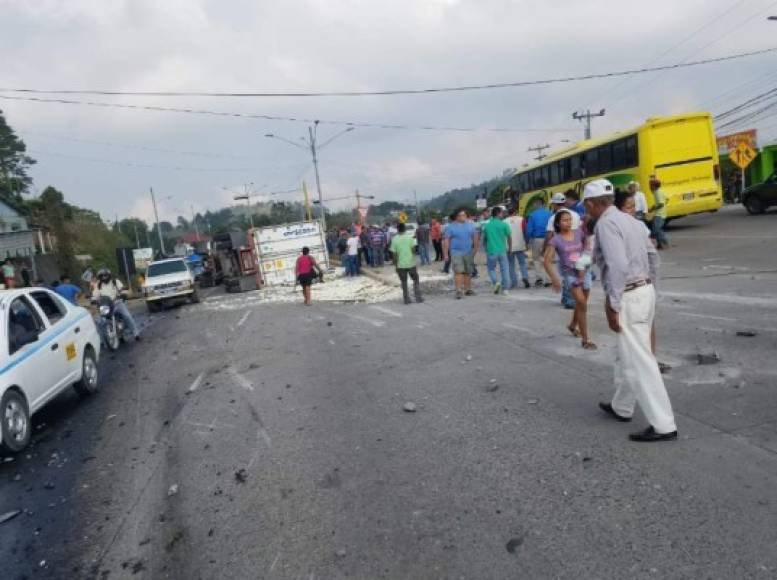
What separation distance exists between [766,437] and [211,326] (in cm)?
1244

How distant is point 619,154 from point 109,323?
56.1ft

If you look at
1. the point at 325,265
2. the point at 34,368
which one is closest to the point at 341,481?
the point at 34,368

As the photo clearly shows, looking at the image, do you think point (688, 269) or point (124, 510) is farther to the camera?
point (688, 269)

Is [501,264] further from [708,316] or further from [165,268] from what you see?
[165,268]

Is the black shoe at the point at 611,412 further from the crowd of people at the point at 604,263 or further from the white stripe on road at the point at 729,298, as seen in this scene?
the white stripe on road at the point at 729,298

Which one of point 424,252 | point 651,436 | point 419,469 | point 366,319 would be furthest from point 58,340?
point 424,252

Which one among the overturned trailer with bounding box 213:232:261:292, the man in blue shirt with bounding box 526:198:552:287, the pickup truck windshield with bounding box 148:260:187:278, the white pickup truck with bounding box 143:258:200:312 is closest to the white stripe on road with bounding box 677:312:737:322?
the man in blue shirt with bounding box 526:198:552:287

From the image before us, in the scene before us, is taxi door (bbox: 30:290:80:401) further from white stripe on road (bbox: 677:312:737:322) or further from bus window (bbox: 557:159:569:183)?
bus window (bbox: 557:159:569:183)

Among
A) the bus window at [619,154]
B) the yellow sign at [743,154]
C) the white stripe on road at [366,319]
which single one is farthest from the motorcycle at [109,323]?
the yellow sign at [743,154]

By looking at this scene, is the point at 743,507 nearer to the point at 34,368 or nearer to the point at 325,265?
the point at 34,368

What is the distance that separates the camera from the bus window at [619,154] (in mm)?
21016

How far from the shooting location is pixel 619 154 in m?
21.3

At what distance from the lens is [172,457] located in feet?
17.8

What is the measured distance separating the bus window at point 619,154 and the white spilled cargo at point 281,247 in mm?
11847
